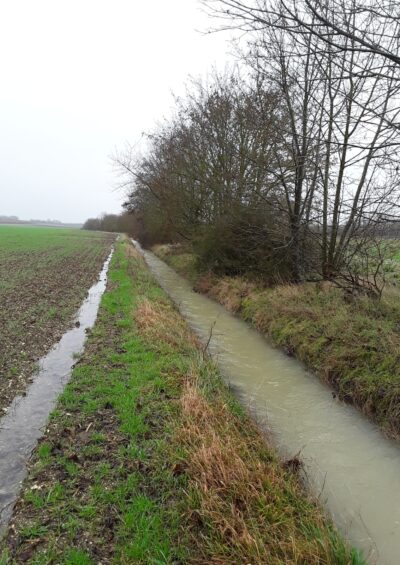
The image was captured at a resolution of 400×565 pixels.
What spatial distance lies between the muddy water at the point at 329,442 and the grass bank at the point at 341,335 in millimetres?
339

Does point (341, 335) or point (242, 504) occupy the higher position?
point (341, 335)

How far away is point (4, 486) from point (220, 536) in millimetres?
2653

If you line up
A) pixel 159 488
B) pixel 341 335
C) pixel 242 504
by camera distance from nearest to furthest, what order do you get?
pixel 242 504 → pixel 159 488 → pixel 341 335

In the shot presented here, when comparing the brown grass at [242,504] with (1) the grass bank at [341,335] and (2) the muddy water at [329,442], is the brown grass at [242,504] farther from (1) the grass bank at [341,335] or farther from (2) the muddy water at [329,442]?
(1) the grass bank at [341,335]

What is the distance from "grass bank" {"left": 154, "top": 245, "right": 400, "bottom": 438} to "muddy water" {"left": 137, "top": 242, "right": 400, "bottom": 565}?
1.11ft

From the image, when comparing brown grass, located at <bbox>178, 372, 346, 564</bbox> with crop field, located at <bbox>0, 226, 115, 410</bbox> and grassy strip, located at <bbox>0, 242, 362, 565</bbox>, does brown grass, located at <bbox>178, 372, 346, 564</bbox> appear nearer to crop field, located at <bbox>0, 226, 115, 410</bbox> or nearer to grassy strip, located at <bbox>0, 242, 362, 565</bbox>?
grassy strip, located at <bbox>0, 242, 362, 565</bbox>

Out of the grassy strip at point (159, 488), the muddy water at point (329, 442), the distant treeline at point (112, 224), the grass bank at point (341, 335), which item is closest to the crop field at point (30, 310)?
the grassy strip at point (159, 488)

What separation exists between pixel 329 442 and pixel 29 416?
4838 mm

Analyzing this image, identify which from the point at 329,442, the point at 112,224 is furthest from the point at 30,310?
the point at 112,224

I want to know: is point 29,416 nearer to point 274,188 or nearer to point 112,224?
point 274,188

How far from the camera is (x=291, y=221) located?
15320 mm

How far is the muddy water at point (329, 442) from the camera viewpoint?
4684 millimetres

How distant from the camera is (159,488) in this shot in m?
4.73


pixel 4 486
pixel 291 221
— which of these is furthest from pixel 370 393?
pixel 291 221
